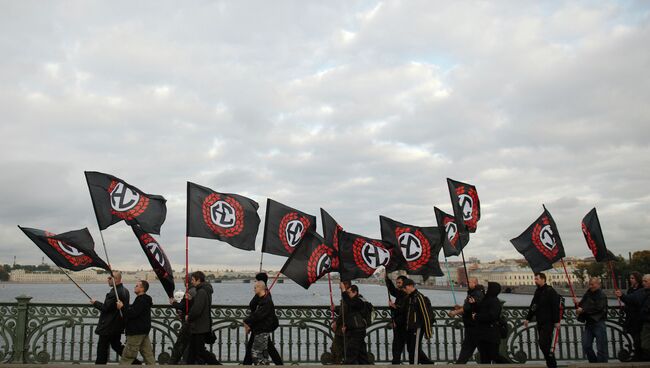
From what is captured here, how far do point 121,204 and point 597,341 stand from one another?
34.0 feet

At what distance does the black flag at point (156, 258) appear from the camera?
1152 cm

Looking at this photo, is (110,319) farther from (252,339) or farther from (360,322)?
(360,322)

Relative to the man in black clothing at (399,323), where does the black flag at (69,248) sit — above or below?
above

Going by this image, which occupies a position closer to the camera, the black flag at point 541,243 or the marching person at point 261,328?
the marching person at point 261,328

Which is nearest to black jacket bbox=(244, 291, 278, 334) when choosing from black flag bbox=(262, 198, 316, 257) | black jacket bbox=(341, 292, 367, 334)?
black flag bbox=(262, 198, 316, 257)

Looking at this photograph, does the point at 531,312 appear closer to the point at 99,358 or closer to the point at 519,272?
the point at 99,358

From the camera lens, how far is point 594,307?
12.2 metres

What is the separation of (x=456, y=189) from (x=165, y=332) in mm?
7213

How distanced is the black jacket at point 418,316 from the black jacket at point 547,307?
2.21 m

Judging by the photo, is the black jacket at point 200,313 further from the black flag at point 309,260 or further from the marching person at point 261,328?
the black flag at point 309,260

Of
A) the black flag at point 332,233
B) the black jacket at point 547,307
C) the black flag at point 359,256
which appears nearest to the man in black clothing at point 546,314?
the black jacket at point 547,307

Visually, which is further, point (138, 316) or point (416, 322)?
point (416, 322)

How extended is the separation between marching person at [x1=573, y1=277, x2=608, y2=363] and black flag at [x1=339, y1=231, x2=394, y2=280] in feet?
14.0

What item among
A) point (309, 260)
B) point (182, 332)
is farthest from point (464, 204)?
point (182, 332)
